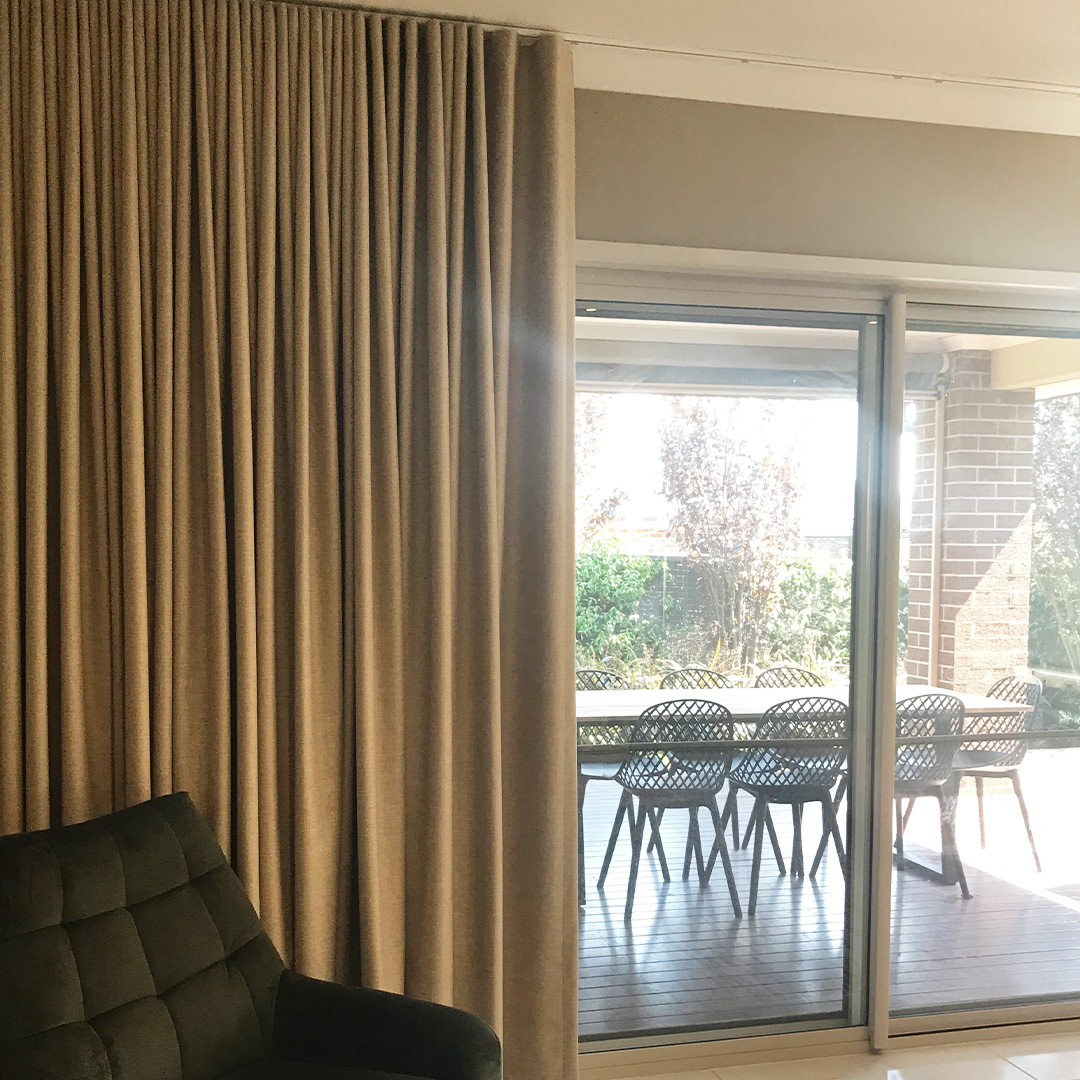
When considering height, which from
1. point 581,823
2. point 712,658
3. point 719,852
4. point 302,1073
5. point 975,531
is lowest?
point 302,1073

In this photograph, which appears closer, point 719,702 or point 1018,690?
point 719,702

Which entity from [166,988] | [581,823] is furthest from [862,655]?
[166,988]

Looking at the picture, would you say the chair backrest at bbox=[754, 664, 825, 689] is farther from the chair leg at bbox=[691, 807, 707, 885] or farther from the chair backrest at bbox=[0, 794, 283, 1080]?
the chair backrest at bbox=[0, 794, 283, 1080]

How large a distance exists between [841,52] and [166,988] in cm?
279

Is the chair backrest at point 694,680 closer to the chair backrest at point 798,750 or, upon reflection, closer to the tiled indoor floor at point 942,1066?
the chair backrest at point 798,750

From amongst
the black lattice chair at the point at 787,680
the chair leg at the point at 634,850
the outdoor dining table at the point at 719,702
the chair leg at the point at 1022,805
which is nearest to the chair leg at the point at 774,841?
the black lattice chair at the point at 787,680

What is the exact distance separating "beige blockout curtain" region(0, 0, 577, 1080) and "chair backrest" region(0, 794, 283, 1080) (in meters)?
0.21

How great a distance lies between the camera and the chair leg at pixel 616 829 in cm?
280

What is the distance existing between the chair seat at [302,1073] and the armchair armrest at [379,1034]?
0.04 metres

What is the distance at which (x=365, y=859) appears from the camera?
2.31 meters

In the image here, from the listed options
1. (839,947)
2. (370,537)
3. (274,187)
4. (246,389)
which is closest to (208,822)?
(370,537)

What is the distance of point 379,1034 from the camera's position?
Result: 196 centimetres

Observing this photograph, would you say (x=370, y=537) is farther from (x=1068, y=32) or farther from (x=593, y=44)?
(x=1068, y=32)

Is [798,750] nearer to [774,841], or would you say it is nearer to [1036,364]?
[774,841]
